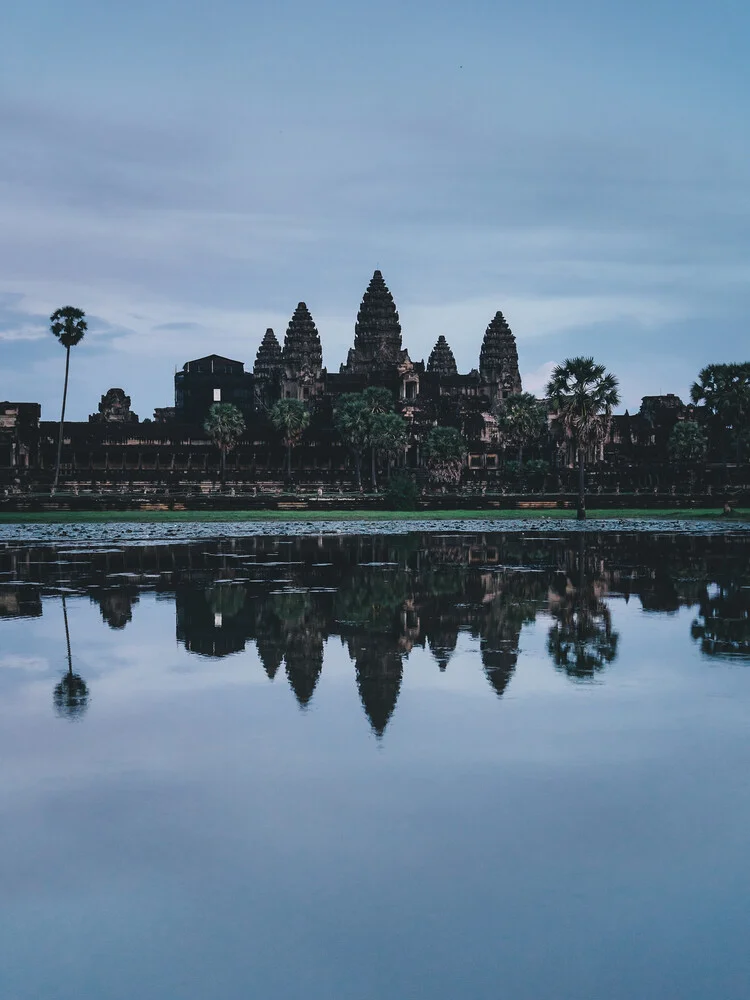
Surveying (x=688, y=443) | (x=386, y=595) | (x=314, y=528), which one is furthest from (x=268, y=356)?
(x=386, y=595)

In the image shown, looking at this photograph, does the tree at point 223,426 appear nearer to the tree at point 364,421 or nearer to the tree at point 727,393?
the tree at point 364,421

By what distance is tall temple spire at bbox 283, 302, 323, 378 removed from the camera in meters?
145

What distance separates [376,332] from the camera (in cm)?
14300

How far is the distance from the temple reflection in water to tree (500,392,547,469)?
71.8 m

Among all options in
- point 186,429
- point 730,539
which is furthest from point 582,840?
point 186,429

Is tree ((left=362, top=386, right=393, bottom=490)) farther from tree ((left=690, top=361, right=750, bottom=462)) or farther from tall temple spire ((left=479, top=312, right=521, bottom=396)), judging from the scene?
tall temple spire ((left=479, top=312, right=521, bottom=396))

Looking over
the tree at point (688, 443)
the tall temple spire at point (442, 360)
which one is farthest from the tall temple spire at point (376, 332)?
the tree at point (688, 443)

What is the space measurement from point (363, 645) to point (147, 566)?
14.8 m

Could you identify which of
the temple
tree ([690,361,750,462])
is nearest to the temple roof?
the temple

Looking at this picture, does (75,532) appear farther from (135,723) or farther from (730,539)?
(135,723)

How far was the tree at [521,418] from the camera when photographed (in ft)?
363

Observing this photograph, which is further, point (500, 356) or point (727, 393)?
point (500, 356)

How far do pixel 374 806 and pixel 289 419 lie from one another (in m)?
102

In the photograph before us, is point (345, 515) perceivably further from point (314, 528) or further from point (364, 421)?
point (364, 421)
